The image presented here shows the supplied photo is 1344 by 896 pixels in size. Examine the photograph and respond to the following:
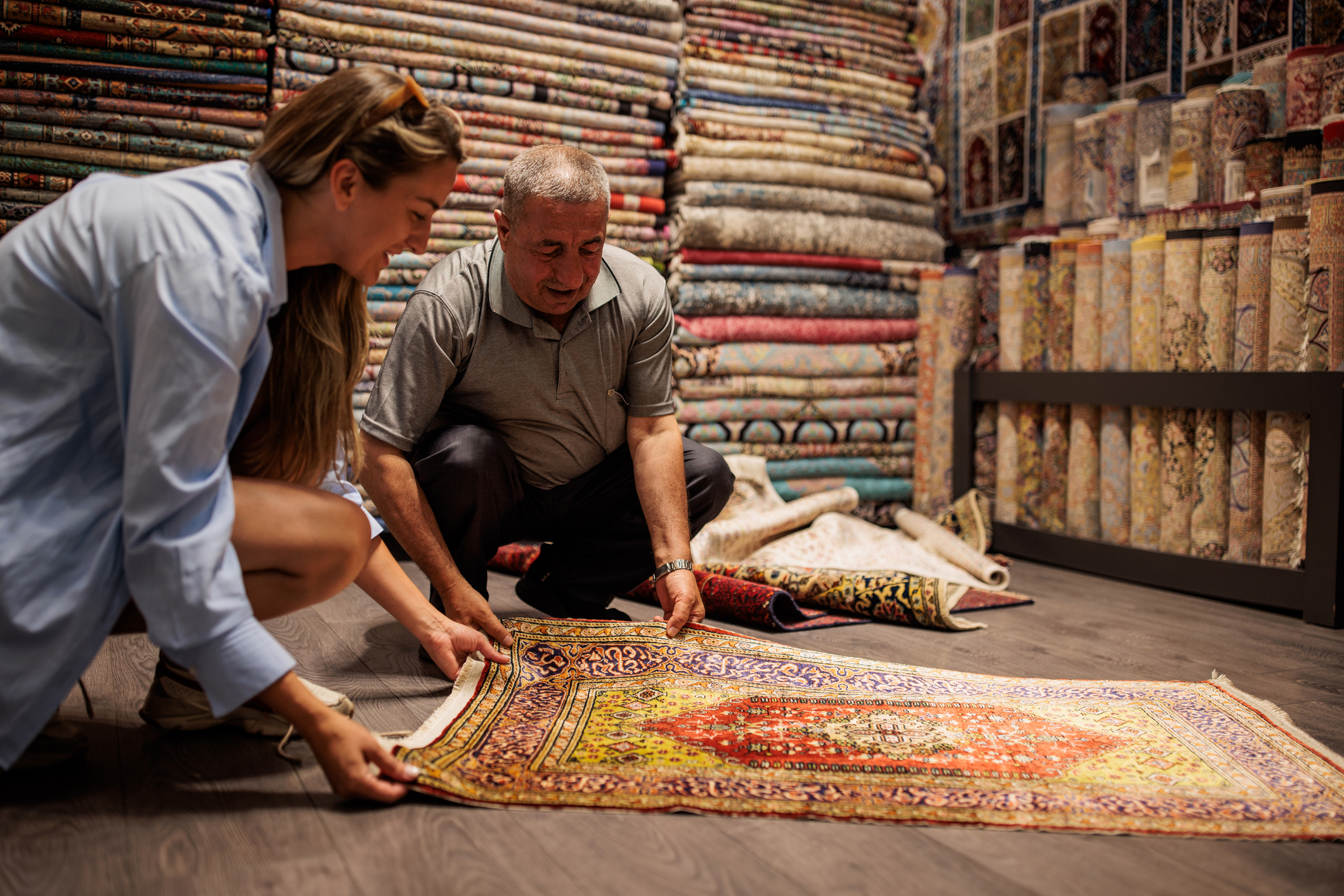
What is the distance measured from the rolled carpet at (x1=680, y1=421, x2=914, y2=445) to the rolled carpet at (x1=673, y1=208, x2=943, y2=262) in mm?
695

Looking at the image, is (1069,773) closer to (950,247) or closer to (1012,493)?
(1012,493)

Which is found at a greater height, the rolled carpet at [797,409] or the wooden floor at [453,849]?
the rolled carpet at [797,409]

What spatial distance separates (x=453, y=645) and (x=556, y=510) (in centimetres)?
65

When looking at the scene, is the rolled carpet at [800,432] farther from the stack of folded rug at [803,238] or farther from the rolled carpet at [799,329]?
the rolled carpet at [799,329]

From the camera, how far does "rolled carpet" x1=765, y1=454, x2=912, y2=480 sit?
162 inches

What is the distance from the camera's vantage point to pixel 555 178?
2.10 m

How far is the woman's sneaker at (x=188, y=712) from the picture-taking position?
5.53 feet

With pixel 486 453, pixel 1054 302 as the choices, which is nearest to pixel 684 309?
pixel 1054 302

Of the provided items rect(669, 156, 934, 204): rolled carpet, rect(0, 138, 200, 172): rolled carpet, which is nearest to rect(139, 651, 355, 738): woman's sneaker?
rect(0, 138, 200, 172): rolled carpet

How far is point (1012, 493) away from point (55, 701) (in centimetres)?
327

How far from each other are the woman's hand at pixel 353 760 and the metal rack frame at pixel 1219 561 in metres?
2.51

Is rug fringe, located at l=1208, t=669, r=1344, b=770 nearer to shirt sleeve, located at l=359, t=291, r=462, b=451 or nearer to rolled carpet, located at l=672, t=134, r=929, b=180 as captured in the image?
shirt sleeve, located at l=359, t=291, r=462, b=451

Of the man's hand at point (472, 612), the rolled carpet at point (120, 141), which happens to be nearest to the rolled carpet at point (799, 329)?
the rolled carpet at point (120, 141)

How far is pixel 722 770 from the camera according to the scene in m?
1.53
